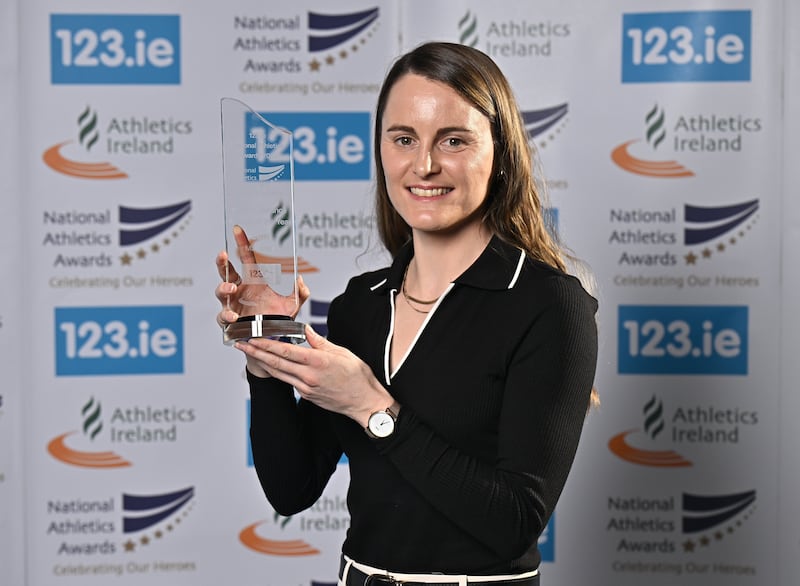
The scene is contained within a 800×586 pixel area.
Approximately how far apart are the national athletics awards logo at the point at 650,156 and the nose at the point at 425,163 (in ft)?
4.82

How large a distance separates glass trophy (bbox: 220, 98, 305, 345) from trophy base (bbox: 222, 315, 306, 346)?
0.17 feet

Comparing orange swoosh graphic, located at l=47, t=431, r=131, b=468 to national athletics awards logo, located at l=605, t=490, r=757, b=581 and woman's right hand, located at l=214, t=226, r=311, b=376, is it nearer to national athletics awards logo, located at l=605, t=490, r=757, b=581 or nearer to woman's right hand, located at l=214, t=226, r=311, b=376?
national athletics awards logo, located at l=605, t=490, r=757, b=581

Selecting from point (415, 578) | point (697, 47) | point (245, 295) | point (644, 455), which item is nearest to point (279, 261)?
point (245, 295)

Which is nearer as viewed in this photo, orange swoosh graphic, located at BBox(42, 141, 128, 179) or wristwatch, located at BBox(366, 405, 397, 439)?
wristwatch, located at BBox(366, 405, 397, 439)

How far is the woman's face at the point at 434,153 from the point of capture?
1218 millimetres

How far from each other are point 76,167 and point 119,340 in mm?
486

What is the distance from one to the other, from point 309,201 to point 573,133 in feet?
2.42

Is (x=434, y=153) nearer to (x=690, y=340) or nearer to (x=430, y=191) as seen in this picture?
(x=430, y=191)

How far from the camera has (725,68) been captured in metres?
2.55

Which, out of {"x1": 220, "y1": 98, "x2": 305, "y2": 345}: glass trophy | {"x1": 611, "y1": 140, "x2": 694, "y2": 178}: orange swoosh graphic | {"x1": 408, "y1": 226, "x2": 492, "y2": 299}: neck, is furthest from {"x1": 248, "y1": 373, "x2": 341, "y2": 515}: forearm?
{"x1": 611, "y1": 140, "x2": 694, "y2": 178}: orange swoosh graphic

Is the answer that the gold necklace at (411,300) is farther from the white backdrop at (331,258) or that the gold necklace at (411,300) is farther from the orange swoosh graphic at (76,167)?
the orange swoosh graphic at (76,167)

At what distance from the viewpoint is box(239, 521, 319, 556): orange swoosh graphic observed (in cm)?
264

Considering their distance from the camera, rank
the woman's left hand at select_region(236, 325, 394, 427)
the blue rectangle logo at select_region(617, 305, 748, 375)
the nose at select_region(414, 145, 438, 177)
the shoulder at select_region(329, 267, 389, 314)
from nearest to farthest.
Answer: the woman's left hand at select_region(236, 325, 394, 427)
the nose at select_region(414, 145, 438, 177)
the shoulder at select_region(329, 267, 389, 314)
the blue rectangle logo at select_region(617, 305, 748, 375)

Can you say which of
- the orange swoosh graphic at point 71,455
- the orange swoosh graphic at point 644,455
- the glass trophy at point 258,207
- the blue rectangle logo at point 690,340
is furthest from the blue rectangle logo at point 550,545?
the glass trophy at point 258,207
